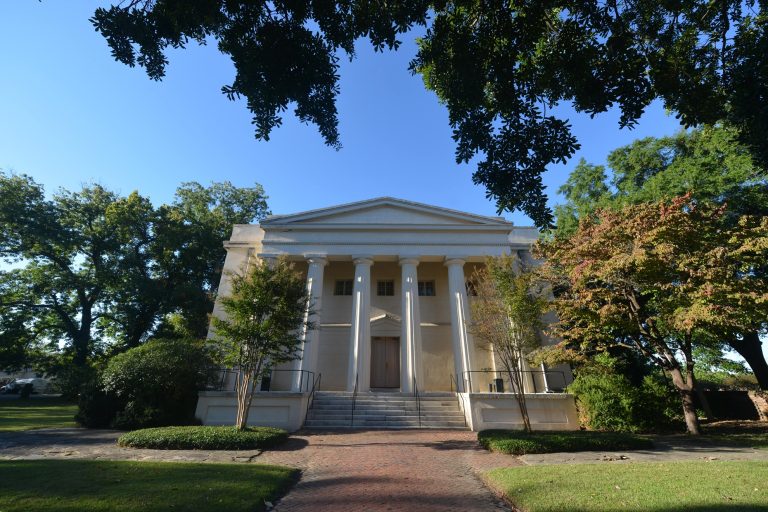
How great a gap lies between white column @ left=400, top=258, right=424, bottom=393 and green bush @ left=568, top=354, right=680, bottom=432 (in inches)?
264

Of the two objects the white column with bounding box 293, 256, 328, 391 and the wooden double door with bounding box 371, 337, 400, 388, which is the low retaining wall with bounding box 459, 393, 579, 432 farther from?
the white column with bounding box 293, 256, 328, 391

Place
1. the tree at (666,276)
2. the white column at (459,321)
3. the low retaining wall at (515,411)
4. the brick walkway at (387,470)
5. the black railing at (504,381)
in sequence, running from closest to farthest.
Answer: the brick walkway at (387,470) < the tree at (666,276) < the low retaining wall at (515,411) < the black railing at (504,381) < the white column at (459,321)

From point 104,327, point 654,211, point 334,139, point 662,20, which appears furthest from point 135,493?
point 104,327

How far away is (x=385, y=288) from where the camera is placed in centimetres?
2198

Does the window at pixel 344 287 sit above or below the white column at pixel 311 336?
above

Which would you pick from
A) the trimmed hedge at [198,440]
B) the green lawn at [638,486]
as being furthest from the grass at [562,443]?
the trimmed hedge at [198,440]

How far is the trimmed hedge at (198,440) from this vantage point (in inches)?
386

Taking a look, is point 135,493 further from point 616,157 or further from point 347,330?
point 616,157

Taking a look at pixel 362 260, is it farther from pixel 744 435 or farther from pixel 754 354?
pixel 754 354

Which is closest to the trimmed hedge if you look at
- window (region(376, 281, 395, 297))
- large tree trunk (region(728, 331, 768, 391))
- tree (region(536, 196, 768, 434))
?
tree (region(536, 196, 768, 434))

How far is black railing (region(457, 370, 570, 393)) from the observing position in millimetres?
16172

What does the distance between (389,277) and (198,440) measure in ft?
45.0

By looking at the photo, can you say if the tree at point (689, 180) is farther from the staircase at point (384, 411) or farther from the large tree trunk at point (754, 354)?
the staircase at point (384, 411)

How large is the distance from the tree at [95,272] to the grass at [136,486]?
58.5 ft
